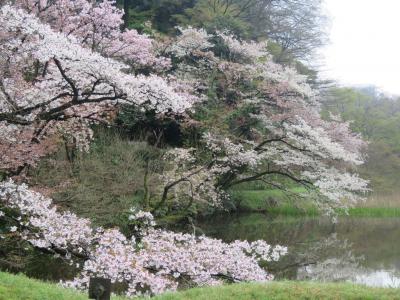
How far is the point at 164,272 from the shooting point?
9.21 meters

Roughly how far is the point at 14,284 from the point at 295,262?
12.1m

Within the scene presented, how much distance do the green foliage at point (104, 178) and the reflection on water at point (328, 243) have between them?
14.7 ft

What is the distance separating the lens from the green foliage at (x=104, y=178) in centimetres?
1327

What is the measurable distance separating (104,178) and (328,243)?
10.7m

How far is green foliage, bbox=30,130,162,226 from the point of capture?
1327 centimetres

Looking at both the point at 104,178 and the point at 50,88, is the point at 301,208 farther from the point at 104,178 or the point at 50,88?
the point at 50,88

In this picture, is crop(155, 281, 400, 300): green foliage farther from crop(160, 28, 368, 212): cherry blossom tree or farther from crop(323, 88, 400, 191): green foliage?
crop(323, 88, 400, 191): green foliage

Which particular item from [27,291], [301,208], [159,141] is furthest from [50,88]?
[301,208]

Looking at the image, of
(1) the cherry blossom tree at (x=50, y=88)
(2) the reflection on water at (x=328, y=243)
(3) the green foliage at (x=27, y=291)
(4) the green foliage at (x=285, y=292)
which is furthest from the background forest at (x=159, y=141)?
(3) the green foliage at (x=27, y=291)

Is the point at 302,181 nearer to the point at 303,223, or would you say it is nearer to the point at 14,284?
the point at 303,223

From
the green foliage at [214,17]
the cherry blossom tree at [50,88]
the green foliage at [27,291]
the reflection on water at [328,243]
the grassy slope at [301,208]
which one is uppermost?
the green foliage at [214,17]

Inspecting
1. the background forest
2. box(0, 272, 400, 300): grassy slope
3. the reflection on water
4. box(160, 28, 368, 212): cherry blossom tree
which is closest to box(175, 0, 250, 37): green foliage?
the background forest

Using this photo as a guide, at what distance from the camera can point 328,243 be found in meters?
20.5

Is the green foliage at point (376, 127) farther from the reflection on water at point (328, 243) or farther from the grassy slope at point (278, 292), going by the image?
the grassy slope at point (278, 292)
